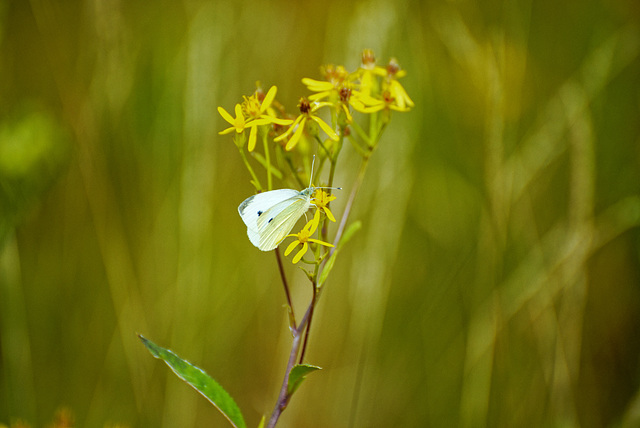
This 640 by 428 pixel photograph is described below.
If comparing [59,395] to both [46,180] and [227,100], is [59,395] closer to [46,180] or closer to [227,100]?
[46,180]

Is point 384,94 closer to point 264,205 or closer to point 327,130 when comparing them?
point 327,130

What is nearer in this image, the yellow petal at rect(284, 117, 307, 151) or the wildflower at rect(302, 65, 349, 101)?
the yellow petal at rect(284, 117, 307, 151)

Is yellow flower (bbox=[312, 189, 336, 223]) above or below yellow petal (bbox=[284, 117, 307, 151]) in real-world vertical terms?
below

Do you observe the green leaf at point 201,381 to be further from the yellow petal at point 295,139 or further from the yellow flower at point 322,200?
the yellow petal at point 295,139

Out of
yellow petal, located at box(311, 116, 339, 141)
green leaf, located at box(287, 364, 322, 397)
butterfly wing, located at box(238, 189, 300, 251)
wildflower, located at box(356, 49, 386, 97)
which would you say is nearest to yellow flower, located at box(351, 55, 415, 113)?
wildflower, located at box(356, 49, 386, 97)

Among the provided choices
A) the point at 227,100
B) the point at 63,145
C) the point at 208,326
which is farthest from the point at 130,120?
the point at 208,326

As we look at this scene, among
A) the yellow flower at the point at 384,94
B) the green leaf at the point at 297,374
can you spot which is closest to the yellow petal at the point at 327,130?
the yellow flower at the point at 384,94

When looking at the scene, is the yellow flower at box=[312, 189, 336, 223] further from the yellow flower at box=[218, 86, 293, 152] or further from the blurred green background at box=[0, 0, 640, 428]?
the blurred green background at box=[0, 0, 640, 428]
